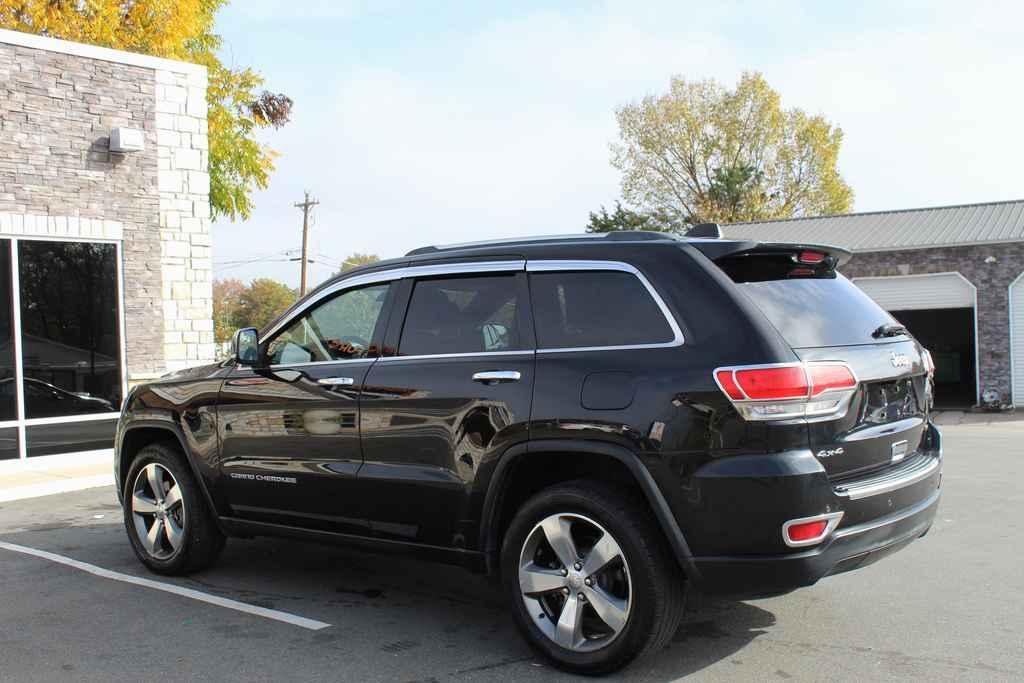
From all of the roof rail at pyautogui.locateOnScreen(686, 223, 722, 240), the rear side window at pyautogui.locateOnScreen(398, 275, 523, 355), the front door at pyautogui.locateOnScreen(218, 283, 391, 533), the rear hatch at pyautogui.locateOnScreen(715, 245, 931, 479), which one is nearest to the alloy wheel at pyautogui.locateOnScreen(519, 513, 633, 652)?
the rear side window at pyautogui.locateOnScreen(398, 275, 523, 355)

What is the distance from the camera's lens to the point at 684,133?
51.8 metres

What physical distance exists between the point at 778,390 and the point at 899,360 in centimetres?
95

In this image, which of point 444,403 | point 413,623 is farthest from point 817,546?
point 413,623

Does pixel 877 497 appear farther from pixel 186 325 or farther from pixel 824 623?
pixel 186 325

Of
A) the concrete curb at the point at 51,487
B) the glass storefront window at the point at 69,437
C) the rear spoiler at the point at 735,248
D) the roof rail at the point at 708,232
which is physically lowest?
the concrete curb at the point at 51,487

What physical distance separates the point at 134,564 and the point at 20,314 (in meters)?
6.55

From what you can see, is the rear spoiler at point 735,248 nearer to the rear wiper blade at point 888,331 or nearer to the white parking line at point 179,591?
the rear wiper blade at point 888,331

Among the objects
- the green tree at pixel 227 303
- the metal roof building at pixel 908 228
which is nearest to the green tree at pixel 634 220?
the metal roof building at pixel 908 228

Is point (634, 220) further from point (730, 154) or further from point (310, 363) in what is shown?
point (310, 363)

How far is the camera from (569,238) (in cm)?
479

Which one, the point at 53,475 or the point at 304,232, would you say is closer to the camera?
the point at 53,475

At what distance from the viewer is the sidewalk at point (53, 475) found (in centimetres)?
1044

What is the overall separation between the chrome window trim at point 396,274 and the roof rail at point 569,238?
5.9 inches

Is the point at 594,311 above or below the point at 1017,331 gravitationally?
above
